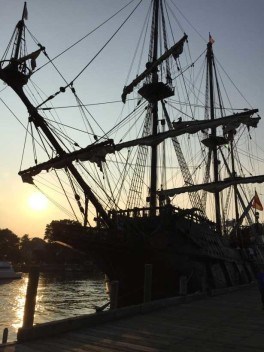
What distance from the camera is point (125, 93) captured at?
2906 cm

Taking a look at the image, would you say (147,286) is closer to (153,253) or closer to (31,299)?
(31,299)

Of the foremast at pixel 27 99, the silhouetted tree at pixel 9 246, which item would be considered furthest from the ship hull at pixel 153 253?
the silhouetted tree at pixel 9 246

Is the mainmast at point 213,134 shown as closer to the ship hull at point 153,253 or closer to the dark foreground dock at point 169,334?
the ship hull at point 153,253

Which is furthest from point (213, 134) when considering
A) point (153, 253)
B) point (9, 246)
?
point (9, 246)

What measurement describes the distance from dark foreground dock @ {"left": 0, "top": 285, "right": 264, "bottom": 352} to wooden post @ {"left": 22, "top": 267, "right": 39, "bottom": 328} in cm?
61

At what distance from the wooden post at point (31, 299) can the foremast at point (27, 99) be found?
1027cm

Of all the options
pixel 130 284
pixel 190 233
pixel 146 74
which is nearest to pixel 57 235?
pixel 130 284

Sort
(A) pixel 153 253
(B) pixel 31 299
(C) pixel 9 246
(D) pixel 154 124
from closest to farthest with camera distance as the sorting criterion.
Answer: (B) pixel 31 299 < (A) pixel 153 253 < (D) pixel 154 124 < (C) pixel 9 246

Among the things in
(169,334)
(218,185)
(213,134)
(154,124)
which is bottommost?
(169,334)

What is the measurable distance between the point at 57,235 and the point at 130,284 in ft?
15.9

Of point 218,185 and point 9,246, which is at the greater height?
point 218,185

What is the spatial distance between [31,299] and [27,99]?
1334 centimetres

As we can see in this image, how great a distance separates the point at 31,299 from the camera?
27.2 feet

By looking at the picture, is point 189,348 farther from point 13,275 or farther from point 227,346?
point 13,275
